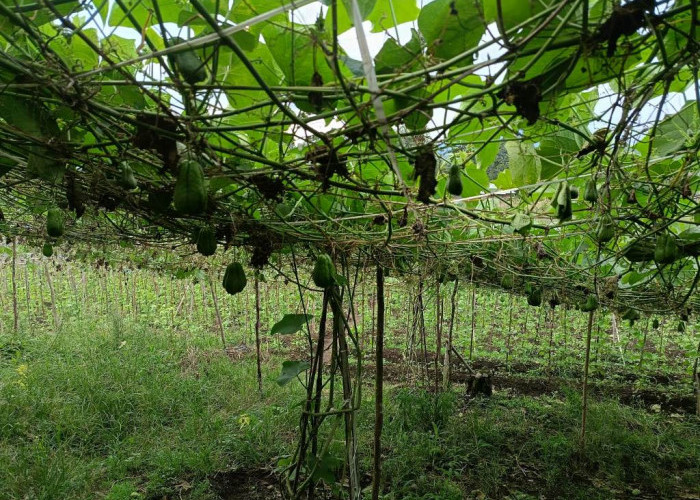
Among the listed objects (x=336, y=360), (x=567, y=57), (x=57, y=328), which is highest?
(x=567, y=57)

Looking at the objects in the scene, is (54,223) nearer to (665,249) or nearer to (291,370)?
(291,370)

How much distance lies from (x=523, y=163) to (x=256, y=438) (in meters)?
4.01

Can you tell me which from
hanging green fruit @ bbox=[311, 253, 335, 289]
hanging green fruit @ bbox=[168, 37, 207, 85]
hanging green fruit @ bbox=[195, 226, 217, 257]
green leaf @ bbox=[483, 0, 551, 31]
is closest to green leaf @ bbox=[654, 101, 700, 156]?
green leaf @ bbox=[483, 0, 551, 31]

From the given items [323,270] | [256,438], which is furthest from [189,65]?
[256,438]

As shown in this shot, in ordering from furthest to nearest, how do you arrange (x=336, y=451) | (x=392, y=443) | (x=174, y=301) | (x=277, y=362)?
(x=174, y=301) → (x=277, y=362) → (x=392, y=443) → (x=336, y=451)

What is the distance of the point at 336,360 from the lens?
2182mm

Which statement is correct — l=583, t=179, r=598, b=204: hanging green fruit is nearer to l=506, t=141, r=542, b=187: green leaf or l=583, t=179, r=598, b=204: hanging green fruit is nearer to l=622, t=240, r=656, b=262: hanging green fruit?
l=506, t=141, r=542, b=187: green leaf

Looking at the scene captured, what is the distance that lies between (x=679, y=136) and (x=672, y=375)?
9.25 meters

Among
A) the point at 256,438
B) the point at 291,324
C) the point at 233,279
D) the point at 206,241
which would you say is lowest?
the point at 256,438

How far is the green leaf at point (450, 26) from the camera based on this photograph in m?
0.81

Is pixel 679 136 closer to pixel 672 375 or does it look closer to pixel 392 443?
pixel 392 443

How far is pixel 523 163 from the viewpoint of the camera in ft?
5.61

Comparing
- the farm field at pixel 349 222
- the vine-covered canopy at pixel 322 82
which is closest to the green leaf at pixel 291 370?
the farm field at pixel 349 222

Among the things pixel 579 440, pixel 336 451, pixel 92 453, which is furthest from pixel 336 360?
pixel 579 440
